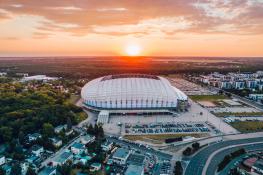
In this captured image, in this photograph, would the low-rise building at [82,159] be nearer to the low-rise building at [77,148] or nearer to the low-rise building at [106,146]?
the low-rise building at [77,148]

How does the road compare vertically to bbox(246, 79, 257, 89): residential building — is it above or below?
below

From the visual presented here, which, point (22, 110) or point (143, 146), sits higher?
point (22, 110)

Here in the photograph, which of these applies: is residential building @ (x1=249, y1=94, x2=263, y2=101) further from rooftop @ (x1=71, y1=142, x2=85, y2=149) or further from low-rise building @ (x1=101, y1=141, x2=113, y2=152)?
rooftop @ (x1=71, y1=142, x2=85, y2=149)

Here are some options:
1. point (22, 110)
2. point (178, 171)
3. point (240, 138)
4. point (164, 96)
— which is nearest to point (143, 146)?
point (178, 171)

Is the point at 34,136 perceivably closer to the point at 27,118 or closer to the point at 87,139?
the point at 27,118

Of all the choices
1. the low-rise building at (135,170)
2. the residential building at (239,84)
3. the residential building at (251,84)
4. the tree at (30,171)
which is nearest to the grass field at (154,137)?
the low-rise building at (135,170)

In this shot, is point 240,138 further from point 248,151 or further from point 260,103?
point 260,103

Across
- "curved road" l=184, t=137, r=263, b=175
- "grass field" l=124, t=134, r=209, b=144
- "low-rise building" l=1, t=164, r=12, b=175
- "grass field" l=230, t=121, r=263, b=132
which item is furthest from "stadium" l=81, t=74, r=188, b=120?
"low-rise building" l=1, t=164, r=12, b=175
